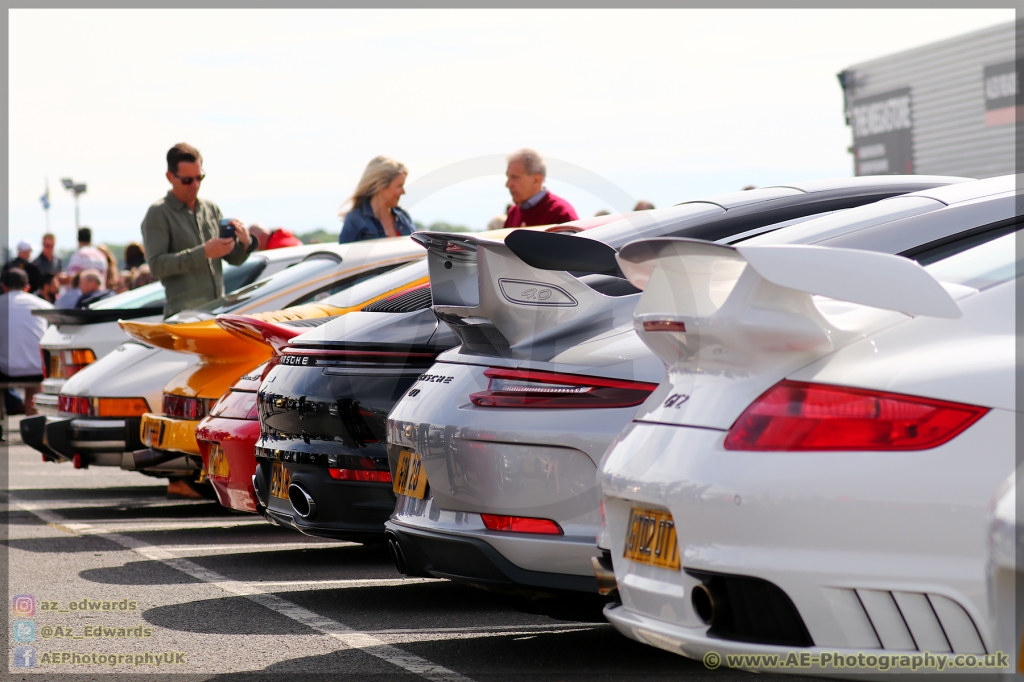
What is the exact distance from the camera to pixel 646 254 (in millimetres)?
2980

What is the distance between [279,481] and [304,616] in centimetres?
57

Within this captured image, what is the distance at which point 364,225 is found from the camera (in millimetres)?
8320

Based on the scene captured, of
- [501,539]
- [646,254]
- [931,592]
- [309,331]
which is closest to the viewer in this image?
[931,592]

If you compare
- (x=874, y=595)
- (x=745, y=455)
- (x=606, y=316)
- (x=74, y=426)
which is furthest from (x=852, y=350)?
(x=74, y=426)

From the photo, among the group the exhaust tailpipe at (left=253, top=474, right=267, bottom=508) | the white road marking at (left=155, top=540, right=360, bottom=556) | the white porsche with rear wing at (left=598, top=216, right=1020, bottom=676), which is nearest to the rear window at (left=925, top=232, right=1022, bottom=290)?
the white porsche with rear wing at (left=598, top=216, right=1020, bottom=676)

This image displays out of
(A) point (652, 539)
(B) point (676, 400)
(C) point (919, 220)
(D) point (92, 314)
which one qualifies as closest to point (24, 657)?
(A) point (652, 539)

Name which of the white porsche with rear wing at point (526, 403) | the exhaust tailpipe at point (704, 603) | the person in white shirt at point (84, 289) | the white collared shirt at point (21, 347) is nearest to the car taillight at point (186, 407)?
the white porsche with rear wing at point (526, 403)

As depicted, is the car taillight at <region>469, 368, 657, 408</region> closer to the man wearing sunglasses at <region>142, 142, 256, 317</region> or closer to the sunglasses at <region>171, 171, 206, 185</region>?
the man wearing sunglasses at <region>142, 142, 256, 317</region>

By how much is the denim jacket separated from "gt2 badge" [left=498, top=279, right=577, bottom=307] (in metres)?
4.56

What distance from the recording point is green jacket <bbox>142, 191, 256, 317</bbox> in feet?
27.7

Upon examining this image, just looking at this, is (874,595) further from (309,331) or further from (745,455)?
(309,331)

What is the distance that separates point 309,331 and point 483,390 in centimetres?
157

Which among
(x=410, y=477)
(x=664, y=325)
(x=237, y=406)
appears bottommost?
(x=410, y=477)

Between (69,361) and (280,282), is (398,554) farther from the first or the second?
(69,361)
